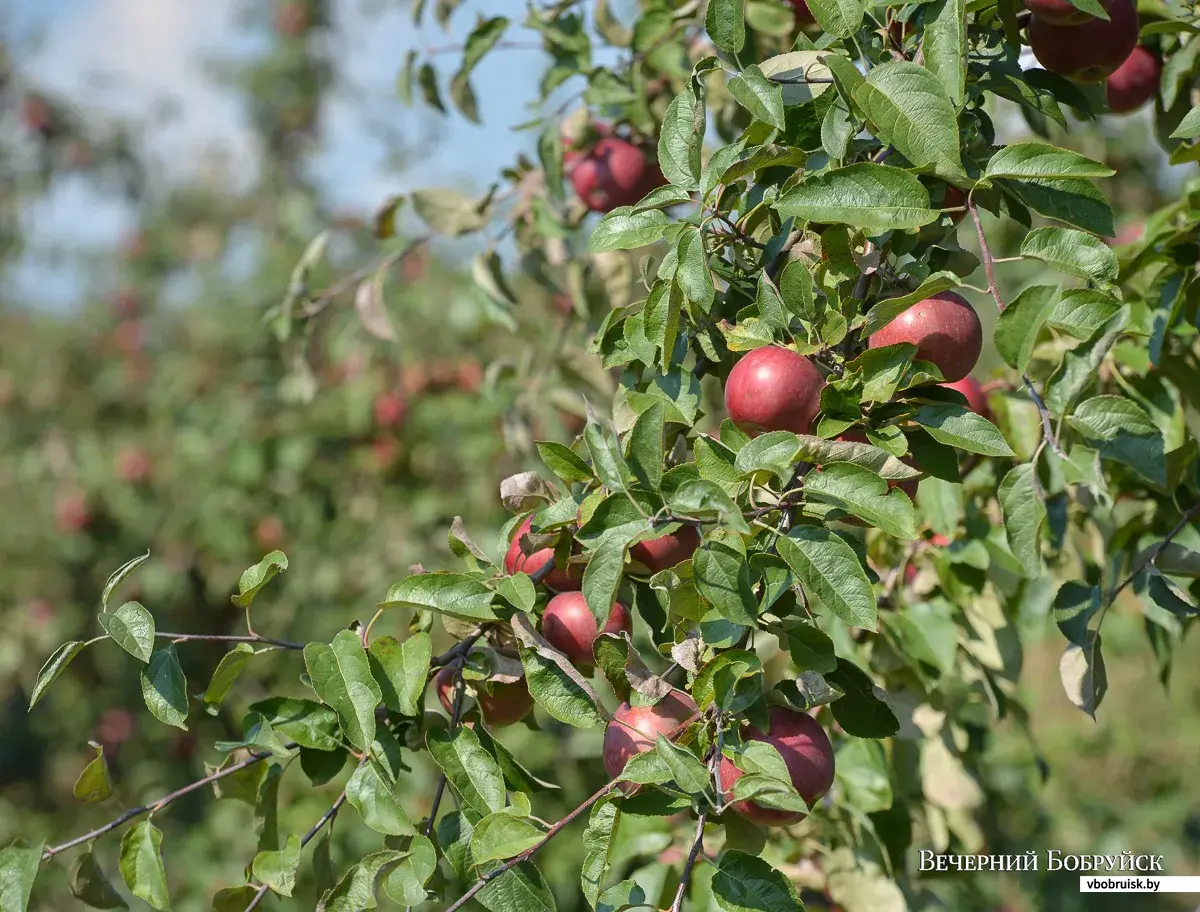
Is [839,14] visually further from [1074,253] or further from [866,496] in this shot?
[866,496]

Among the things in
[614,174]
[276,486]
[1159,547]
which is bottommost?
[276,486]

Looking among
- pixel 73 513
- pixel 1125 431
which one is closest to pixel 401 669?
pixel 1125 431

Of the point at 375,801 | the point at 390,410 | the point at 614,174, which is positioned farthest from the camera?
the point at 390,410

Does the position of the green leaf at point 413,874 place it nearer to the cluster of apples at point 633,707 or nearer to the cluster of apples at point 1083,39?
the cluster of apples at point 633,707

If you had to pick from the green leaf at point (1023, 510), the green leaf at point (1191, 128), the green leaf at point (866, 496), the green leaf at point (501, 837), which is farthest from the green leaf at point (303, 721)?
the green leaf at point (1191, 128)

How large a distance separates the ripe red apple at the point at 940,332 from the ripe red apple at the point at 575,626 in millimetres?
263

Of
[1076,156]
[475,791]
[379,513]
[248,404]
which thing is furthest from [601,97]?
[248,404]

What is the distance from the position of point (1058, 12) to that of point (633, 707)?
580 mm

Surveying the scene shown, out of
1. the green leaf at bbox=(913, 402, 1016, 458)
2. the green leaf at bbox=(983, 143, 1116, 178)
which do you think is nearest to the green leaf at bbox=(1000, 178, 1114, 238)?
the green leaf at bbox=(983, 143, 1116, 178)

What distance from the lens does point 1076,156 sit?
2.24 ft

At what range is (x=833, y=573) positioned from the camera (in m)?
0.63

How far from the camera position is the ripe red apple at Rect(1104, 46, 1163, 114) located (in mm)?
1092

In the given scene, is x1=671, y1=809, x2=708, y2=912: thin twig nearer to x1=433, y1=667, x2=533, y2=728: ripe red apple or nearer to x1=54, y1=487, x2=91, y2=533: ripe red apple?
x1=433, y1=667, x2=533, y2=728: ripe red apple

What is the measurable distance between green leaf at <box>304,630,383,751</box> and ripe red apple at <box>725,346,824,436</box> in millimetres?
300
